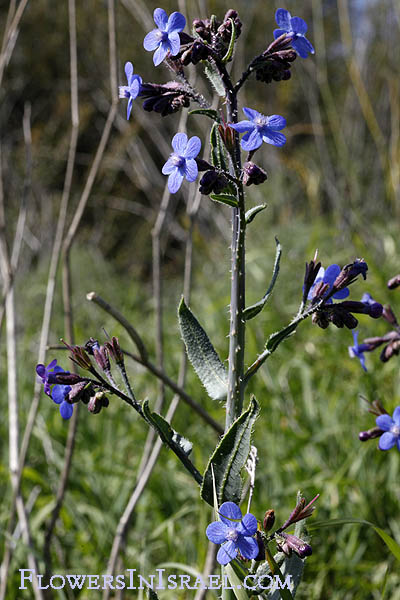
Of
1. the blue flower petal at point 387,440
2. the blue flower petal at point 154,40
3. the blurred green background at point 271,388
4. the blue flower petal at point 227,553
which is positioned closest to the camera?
the blue flower petal at point 227,553

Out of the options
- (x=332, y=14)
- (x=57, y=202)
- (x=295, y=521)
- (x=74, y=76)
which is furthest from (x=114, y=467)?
(x=332, y=14)

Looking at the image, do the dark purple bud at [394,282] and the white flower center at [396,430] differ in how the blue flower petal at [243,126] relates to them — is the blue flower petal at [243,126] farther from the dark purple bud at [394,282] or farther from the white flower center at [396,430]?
the white flower center at [396,430]

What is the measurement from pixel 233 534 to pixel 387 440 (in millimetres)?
374

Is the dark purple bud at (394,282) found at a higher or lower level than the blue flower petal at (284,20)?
lower

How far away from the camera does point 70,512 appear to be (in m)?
2.28

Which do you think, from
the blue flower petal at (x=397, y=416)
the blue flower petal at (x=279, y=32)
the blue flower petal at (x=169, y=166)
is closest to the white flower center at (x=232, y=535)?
the blue flower petal at (x=397, y=416)

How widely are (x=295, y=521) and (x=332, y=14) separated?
37.4ft

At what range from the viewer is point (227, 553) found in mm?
861

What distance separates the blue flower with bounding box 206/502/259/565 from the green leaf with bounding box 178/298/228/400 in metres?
0.25

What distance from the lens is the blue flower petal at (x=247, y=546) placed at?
2.84 ft

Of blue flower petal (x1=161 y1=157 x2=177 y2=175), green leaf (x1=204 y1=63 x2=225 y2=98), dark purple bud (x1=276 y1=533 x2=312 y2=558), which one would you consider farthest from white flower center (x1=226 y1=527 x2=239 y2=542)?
green leaf (x1=204 y1=63 x2=225 y2=98)

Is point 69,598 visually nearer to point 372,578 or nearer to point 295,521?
point 372,578

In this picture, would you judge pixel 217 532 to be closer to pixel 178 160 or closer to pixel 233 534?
pixel 233 534

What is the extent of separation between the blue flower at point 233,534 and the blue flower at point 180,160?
452 mm
